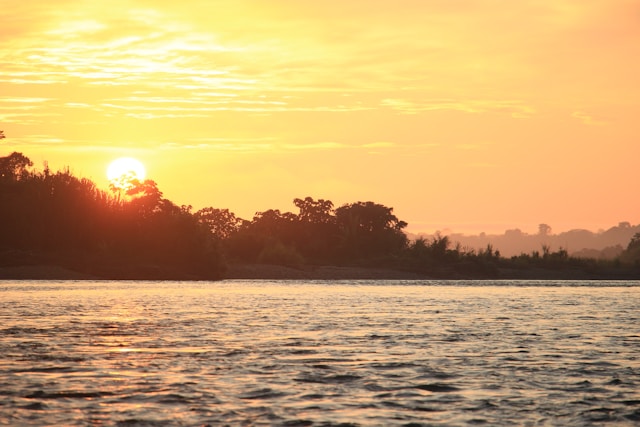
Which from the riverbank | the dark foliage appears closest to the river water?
the riverbank

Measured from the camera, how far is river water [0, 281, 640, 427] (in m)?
20.8

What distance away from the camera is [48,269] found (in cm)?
13688

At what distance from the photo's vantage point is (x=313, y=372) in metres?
27.6

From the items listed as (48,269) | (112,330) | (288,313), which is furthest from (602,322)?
(48,269)

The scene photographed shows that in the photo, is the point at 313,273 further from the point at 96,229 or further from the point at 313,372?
the point at 313,372

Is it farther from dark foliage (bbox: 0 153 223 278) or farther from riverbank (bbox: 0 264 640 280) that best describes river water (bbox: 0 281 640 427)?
dark foliage (bbox: 0 153 223 278)

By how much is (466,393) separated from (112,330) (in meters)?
22.3

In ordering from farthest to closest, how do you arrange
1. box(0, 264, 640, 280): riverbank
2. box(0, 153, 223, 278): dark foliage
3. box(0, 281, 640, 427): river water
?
box(0, 153, 223, 278): dark foliage, box(0, 264, 640, 280): riverbank, box(0, 281, 640, 427): river water

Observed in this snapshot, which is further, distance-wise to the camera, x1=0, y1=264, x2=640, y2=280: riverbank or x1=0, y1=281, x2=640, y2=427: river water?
x1=0, y1=264, x2=640, y2=280: riverbank

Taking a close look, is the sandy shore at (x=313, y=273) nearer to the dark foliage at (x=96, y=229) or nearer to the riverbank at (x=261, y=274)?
the riverbank at (x=261, y=274)

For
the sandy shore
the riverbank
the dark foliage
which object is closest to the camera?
the riverbank

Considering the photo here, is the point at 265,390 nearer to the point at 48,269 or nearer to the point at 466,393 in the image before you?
the point at 466,393

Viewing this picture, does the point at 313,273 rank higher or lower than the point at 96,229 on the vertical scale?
lower

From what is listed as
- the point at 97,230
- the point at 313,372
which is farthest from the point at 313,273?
the point at 313,372
